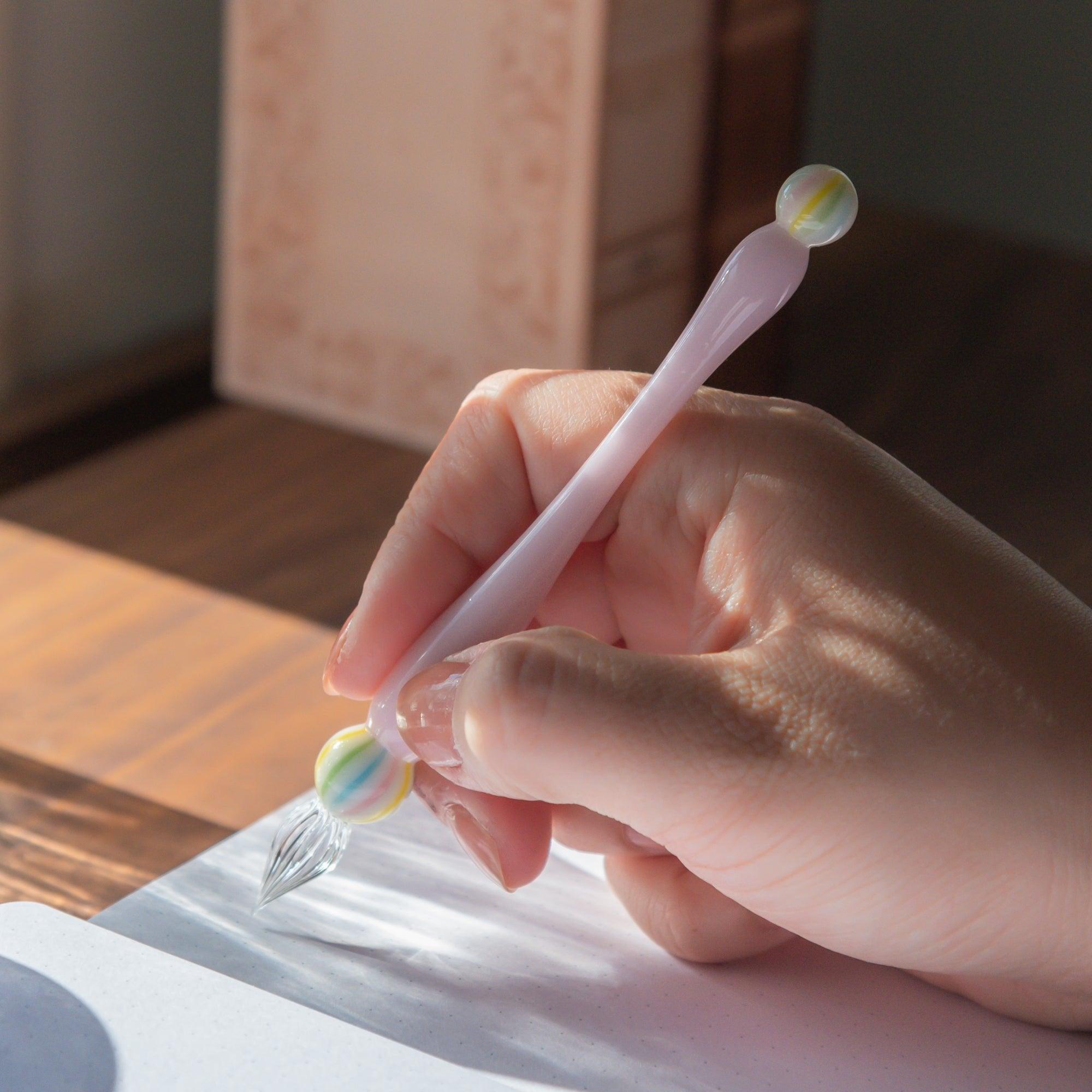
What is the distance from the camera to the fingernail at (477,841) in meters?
0.44

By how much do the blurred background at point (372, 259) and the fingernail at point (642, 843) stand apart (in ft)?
1.56

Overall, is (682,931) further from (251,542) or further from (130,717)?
(251,542)

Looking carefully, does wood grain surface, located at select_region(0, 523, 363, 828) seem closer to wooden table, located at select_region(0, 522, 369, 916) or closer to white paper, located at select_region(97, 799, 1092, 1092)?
wooden table, located at select_region(0, 522, 369, 916)

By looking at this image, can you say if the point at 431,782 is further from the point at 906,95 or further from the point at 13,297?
the point at 906,95

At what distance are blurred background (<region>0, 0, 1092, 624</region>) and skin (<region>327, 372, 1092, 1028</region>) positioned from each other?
509mm

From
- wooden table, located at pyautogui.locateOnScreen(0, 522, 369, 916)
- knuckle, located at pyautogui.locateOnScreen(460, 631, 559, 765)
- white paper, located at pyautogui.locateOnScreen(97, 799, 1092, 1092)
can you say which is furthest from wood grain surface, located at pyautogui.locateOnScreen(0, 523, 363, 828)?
knuckle, located at pyautogui.locateOnScreen(460, 631, 559, 765)

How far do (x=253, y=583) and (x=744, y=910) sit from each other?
1.60 ft

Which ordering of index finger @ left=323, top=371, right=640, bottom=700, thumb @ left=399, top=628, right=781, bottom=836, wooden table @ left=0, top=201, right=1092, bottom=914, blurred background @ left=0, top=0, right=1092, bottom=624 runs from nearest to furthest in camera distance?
thumb @ left=399, top=628, right=781, bottom=836, index finger @ left=323, top=371, right=640, bottom=700, wooden table @ left=0, top=201, right=1092, bottom=914, blurred background @ left=0, top=0, right=1092, bottom=624

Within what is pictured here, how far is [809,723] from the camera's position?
346 mm

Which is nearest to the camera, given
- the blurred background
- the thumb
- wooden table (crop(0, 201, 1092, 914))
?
the thumb

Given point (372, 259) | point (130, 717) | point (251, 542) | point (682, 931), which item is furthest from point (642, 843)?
point (372, 259)

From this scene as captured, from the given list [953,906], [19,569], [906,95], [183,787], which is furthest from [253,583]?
[906,95]

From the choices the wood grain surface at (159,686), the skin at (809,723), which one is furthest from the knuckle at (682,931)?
the wood grain surface at (159,686)

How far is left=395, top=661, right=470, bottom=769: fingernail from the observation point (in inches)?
15.1
